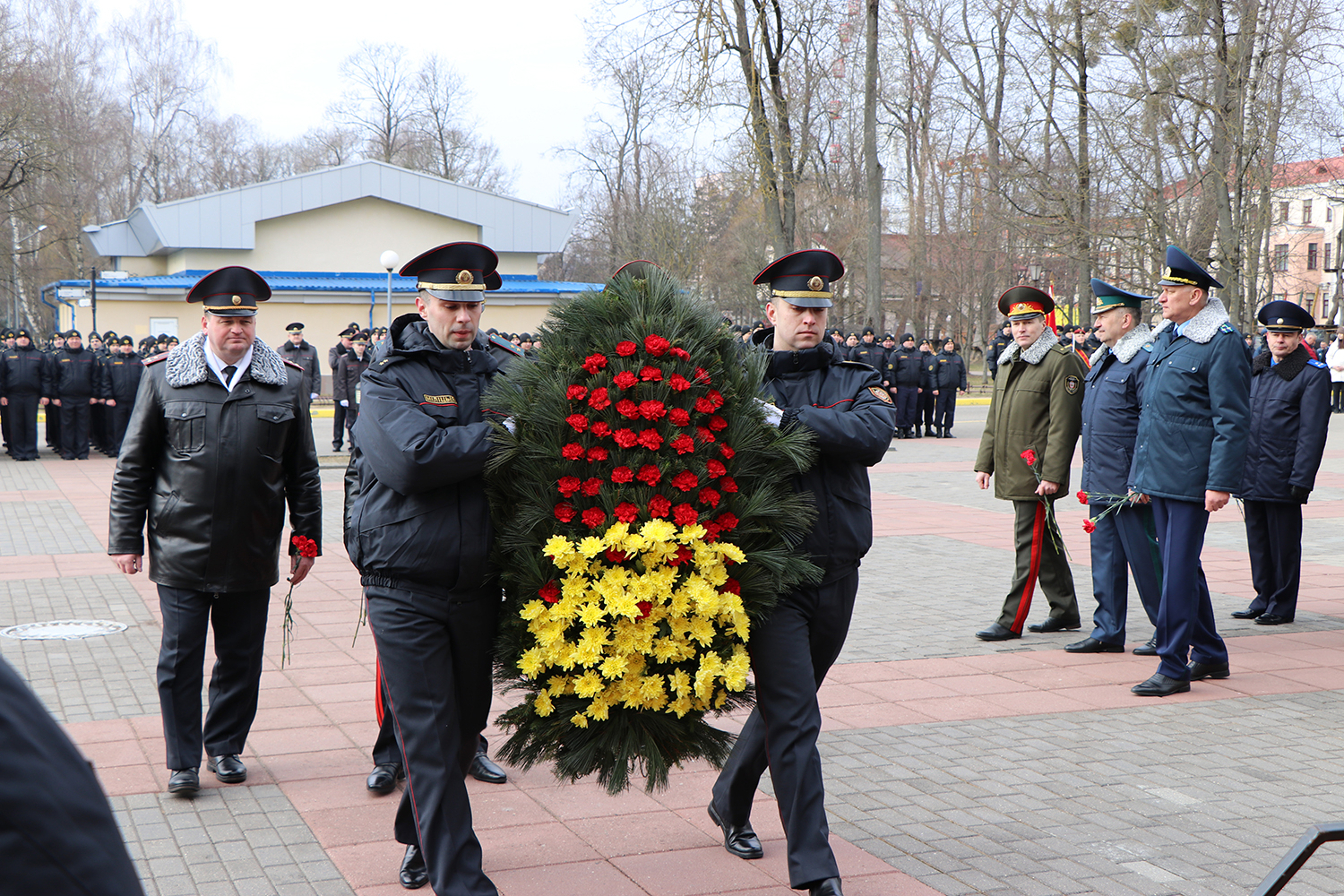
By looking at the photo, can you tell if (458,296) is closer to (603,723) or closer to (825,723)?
(603,723)

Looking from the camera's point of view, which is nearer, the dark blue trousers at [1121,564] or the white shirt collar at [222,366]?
the white shirt collar at [222,366]

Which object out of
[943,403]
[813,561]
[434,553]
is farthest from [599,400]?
[943,403]

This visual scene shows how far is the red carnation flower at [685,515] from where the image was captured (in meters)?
3.48

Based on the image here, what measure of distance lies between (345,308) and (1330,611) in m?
33.5

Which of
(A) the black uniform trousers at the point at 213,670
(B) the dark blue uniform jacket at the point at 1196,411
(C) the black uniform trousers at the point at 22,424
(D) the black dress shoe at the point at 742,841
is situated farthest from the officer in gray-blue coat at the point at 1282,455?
(C) the black uniform trousers at the point at 22,424

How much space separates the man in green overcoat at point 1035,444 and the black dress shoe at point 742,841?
3672 mm

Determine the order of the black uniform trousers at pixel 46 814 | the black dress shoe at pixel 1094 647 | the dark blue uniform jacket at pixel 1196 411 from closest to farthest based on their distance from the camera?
the black uniform trousers at pixel 46 814 < the dark blue uniform jacket at pixel 1196 411 < the black dress shoe at pixel 1094 647

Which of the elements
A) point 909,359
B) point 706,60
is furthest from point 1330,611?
point 909,359

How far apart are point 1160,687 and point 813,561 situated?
3.20 metres

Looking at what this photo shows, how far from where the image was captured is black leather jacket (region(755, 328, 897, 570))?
148 inches

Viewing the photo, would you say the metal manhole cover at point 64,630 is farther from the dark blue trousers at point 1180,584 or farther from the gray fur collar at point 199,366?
the dark blue trousers at point 1180,584

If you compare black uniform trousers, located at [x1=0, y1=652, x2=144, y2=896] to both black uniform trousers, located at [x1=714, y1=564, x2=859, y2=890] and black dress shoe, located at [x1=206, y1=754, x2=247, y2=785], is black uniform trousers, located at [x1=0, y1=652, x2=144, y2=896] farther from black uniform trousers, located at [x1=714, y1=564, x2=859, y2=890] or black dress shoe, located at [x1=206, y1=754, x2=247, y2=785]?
black dress shoe, located at [x1=206, y1=754, x2=247, y2=785]

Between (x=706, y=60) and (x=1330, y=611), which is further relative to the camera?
(x=706, y=60)

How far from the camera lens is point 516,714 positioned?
369cm
